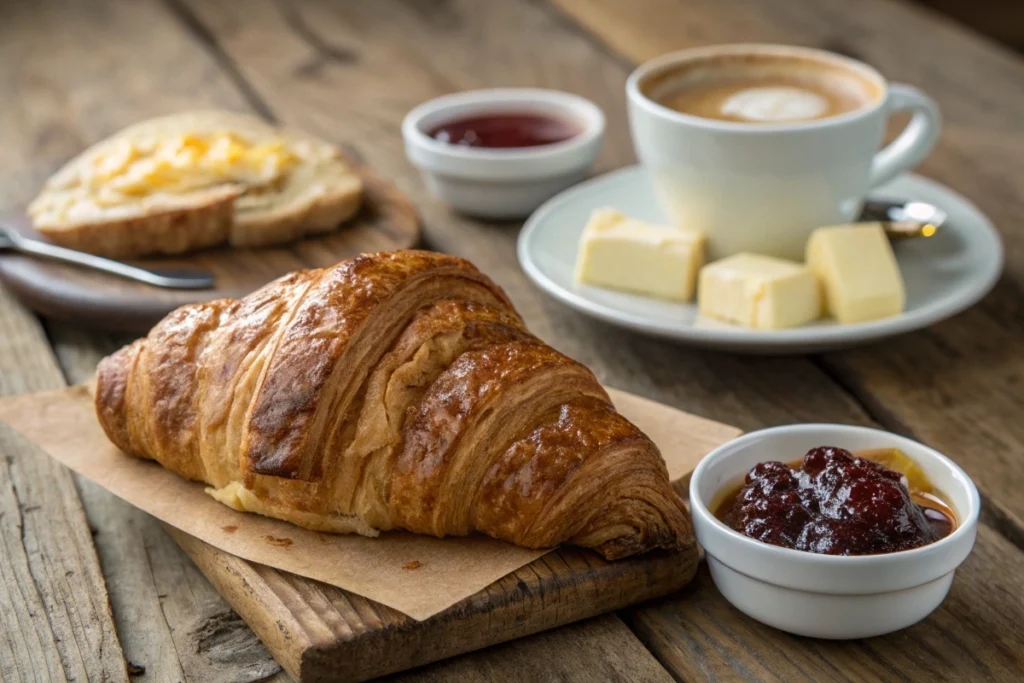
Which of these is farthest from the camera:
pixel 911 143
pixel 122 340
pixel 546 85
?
pixel 546 85

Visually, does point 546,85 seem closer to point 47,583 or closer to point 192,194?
point 192,194

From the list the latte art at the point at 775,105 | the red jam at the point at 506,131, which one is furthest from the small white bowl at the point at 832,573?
the red jam at the point at 506,131

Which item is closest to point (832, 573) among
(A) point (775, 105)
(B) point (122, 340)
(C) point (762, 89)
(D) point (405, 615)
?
(D) point (405, 615)

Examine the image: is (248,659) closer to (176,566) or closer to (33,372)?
(176,566)

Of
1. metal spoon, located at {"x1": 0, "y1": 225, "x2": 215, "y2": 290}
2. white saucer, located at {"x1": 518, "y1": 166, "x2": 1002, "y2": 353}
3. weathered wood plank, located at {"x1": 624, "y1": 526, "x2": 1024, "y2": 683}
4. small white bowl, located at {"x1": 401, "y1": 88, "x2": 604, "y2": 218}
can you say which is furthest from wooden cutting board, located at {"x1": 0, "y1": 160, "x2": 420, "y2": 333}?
weathered wood plank, located at {"x1": 624, "y1": 526, "x2": 1024, "y2": 683}

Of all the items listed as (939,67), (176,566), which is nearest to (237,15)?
(939,67)

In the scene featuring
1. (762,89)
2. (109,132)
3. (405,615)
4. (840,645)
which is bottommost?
(109,132)
